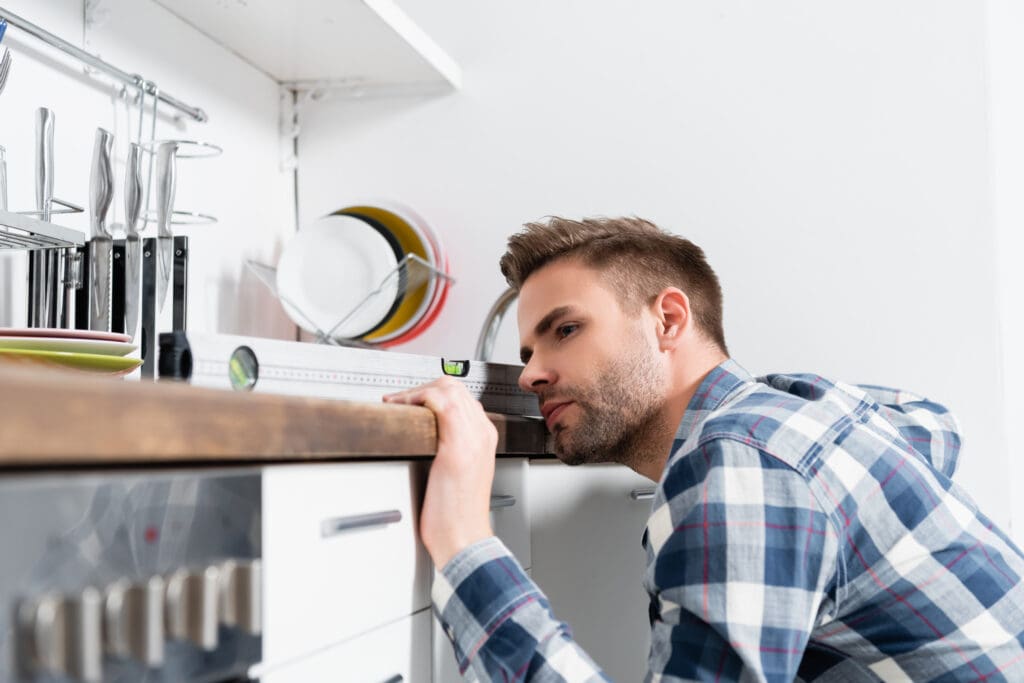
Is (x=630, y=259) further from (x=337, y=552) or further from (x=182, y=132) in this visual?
(x=182, y=132)

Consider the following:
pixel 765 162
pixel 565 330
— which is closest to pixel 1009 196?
pixel 765 162

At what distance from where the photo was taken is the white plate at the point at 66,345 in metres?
Answer: 0.94

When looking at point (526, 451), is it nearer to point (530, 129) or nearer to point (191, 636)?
point (191, 636)

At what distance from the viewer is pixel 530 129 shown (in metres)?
1.90

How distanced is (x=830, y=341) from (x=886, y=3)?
59 centimetres

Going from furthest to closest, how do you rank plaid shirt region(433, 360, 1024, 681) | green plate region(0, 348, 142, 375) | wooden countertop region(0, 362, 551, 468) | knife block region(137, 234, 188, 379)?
1. knife block region(137, 234, 188, 379)
2. green plate region(0, 348, 142, 375)
3. plaid shirt region(433, 360, 1024, 681)
4. wooden countertop region(0, 362, 551, 468)

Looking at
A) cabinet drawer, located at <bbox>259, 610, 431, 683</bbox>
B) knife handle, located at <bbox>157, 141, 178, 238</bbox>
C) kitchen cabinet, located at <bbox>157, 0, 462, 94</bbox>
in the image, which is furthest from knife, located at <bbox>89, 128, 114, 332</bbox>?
cabinet drawer, located at <bbox>259, 610, 431, 683</bbox>

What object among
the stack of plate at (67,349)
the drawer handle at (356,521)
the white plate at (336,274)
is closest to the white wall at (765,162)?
the white plate at (336,274)

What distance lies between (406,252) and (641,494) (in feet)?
2.19

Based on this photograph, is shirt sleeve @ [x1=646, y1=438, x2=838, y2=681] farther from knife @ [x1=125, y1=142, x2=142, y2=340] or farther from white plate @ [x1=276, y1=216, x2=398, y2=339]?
white plate @ [x1=276, y1=216, x2=398, y2=339]

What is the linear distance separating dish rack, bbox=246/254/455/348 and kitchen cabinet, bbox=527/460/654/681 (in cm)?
58

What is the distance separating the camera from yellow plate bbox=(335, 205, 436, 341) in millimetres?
1823

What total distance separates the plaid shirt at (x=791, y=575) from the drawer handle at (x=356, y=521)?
0.23 feet

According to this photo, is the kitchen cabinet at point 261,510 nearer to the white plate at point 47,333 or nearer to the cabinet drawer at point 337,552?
the cabinet drawer at point 337,552
